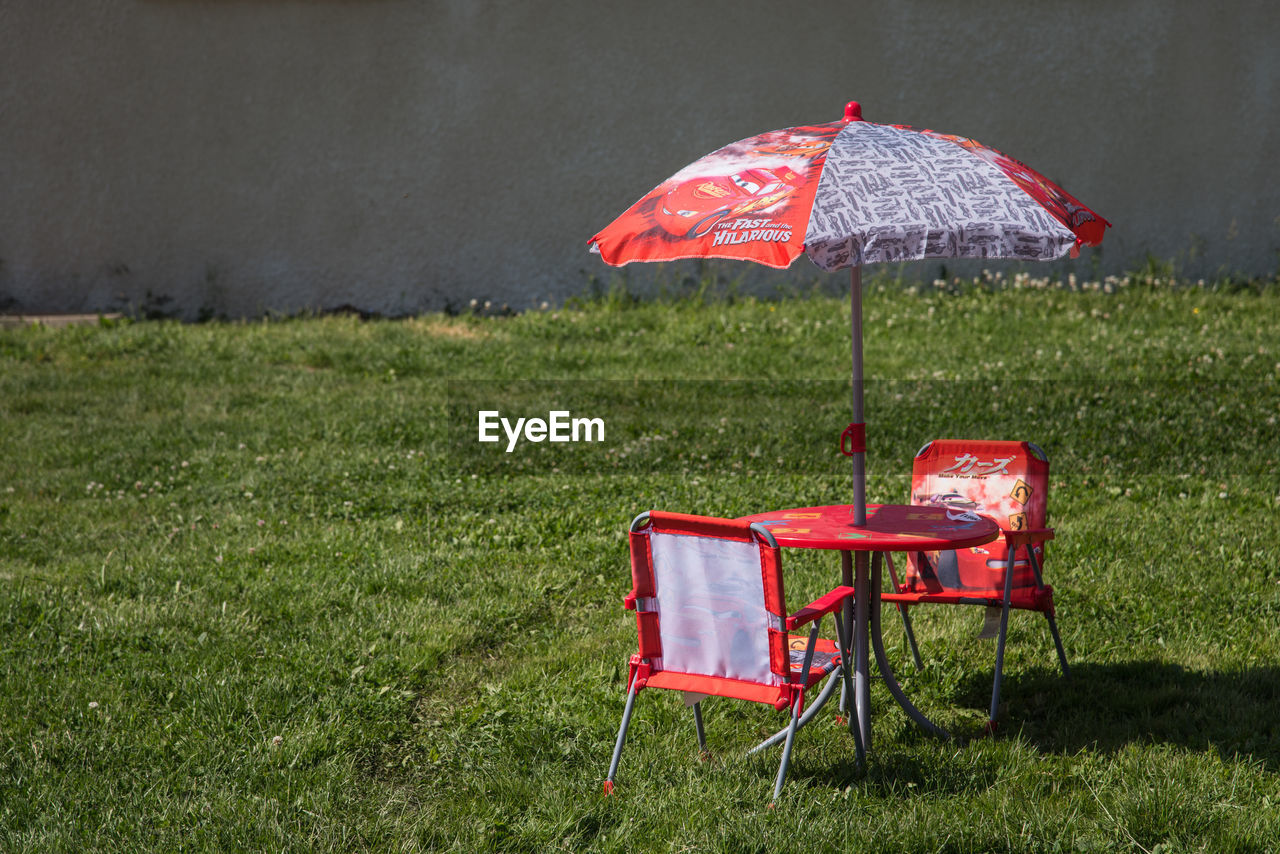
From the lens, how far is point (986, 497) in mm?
4535

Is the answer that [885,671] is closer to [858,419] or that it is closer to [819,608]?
[819,608]

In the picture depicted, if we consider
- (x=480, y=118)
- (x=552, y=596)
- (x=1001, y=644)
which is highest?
(x=480, y=118)

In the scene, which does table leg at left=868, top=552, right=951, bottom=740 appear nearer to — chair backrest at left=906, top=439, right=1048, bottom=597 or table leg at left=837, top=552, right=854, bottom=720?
table leg at left=837, top=552, right=854, bottom=720

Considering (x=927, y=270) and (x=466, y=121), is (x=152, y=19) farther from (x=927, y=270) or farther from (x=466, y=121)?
(x=927, y=270)

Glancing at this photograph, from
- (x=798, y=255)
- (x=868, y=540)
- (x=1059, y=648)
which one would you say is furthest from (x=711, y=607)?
(x=1059, y=648)

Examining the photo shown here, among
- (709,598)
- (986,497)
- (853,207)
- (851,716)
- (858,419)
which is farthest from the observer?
(986,497)

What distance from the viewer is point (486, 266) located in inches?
508

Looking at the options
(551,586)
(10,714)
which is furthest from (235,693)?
(551,586)

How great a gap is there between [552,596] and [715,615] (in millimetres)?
2125

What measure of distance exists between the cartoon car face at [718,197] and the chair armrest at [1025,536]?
161 cm

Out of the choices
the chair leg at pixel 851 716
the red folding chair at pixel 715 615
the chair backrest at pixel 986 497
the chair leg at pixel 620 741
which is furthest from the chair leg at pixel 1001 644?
the chair leg at pixel 620 741

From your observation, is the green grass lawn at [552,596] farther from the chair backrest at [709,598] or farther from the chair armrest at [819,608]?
the chair armrest at [819,608]

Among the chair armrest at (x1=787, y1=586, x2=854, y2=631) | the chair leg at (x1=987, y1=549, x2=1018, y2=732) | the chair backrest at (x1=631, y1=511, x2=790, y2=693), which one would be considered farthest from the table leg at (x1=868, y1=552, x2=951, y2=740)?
the chair backrest at (x1=631, y1=511, x2=790, y2=693)

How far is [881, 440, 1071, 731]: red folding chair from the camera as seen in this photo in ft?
14.2
